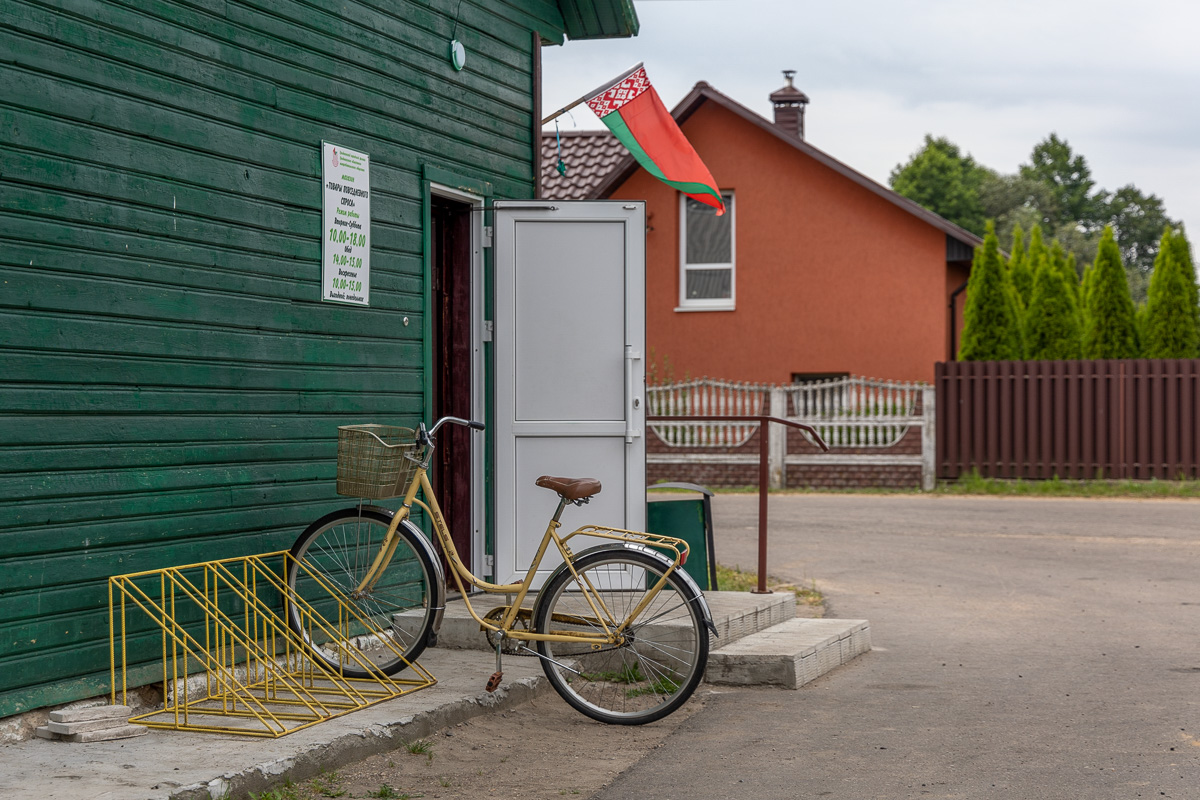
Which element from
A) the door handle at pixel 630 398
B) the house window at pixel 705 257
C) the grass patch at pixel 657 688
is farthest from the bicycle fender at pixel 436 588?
the house window at pixel 705 257

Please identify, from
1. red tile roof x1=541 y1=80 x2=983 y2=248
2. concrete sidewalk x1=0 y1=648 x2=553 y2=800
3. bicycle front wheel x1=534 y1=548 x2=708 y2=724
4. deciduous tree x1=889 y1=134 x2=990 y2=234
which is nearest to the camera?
concrete sidewalk x1=0 y1=648 x2=553 y2=800

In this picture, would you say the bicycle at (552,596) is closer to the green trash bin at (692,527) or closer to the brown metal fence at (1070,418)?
the green trash bin at (692,527)

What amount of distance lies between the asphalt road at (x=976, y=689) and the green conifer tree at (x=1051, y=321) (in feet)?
25.8

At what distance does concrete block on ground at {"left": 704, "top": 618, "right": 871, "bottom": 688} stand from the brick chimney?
20903 millimetres

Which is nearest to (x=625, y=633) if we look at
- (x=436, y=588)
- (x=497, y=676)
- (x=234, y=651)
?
(x=497, y=676)

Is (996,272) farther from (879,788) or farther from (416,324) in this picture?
(879,788)

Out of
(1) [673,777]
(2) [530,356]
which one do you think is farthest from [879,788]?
(2) [530,356]

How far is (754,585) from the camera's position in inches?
395

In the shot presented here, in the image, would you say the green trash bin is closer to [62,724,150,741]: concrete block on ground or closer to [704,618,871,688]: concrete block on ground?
[704,618,871,688]: concrete block on ground

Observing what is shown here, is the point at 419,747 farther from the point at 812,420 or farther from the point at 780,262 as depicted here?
the point at 780,262

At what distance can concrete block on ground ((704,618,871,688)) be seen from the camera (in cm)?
695

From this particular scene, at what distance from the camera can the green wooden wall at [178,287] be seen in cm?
500

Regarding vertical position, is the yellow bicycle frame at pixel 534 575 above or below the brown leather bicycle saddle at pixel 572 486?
below

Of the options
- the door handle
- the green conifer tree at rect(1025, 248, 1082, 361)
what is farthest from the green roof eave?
the green conifer tree at rect(1025, 248, 1082, 361)
